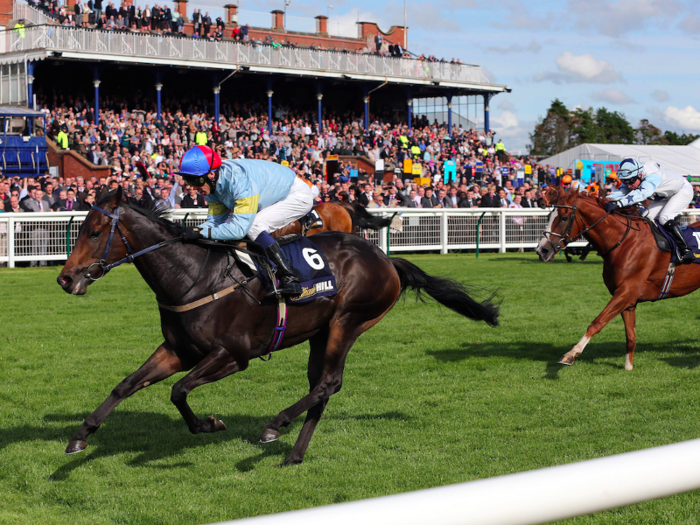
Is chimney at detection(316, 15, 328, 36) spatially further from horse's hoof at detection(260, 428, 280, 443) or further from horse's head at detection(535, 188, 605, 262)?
horse's hoof at detection(260, 428, 280, 443)

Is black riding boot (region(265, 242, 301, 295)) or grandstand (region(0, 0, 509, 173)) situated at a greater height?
grandstand (region(0, 0, 509, 173))

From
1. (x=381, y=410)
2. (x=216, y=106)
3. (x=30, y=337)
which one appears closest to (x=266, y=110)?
(x=216, y=106)

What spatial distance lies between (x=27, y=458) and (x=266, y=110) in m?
32.2

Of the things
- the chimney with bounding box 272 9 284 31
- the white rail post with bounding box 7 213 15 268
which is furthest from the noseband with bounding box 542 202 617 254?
the chimney with bounding box 272 9 284 31

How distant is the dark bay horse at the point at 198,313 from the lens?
416 cm

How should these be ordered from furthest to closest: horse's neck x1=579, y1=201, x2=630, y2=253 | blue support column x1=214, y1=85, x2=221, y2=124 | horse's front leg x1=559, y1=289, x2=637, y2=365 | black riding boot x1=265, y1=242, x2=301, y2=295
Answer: blue support column x1=214, y1=85, x2=221, y2=124, horse's neck x1=579, y1=201, x2=630, y2=253, horse's front leg x1=559, y1=289, x2=637, y2=365, black riding boot x1=265, y1=242, x2=301, y2=295

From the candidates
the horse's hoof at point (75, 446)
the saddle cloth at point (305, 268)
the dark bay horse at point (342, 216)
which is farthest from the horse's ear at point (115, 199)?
the dark bay horse at point (342, 216)

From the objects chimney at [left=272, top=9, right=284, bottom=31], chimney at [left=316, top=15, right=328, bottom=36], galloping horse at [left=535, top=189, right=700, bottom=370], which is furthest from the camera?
chimney at [left=316, top=15, right=328, bottom=36]

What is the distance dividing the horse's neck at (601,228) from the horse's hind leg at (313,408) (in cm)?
317

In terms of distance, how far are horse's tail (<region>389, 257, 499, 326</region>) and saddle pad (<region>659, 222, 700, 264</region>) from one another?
234 centimetres

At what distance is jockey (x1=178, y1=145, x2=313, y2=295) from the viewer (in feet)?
14.1

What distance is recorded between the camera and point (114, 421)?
16.9 ft

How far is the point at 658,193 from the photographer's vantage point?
714cm

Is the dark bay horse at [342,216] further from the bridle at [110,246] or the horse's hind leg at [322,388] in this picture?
the bridle at [110,246]
